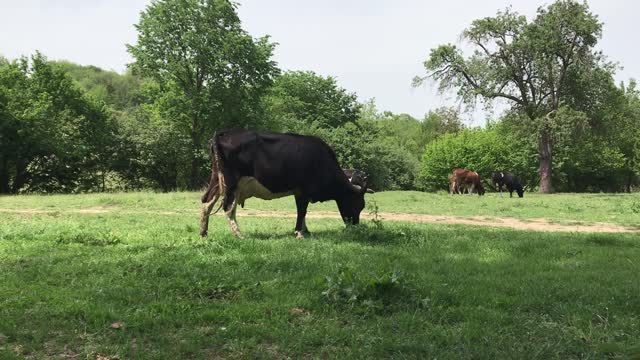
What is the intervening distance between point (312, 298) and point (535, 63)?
38.5 m

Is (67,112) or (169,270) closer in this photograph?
(169,270)

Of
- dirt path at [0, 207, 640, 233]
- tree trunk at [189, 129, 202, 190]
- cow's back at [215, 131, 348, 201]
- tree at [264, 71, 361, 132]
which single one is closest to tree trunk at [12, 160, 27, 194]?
tree trunk at [189, 129, 202, 190]

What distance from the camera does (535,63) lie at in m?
39.8

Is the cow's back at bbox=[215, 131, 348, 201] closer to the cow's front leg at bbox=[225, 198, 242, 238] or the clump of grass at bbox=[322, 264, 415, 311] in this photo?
the cow's front leg at bbox=[225, 198, 242, 238]

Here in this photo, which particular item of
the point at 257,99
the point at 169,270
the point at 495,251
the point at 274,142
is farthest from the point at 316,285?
the point at 257,99

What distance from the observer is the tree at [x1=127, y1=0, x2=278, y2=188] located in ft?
129

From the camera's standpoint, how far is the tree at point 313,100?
59688mm

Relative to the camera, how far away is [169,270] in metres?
7.48

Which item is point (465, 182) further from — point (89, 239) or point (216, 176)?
point (89, 239)

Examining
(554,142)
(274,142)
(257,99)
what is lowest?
(274,142)

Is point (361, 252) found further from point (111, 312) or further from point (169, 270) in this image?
point (111, 312)

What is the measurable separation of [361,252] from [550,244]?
407 centimetres

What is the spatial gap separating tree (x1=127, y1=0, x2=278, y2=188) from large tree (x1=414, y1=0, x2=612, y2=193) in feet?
44.0

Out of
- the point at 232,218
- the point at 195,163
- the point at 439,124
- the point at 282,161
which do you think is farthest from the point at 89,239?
the point at 439,124
